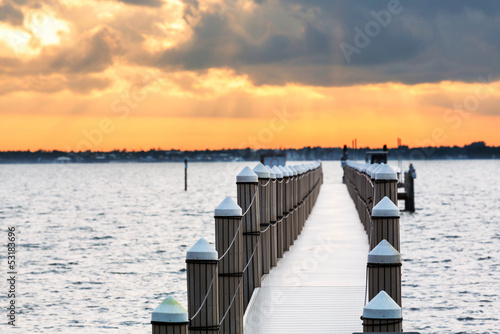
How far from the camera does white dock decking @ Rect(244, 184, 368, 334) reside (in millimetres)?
11016

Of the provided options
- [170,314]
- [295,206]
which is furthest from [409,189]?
[170,314]

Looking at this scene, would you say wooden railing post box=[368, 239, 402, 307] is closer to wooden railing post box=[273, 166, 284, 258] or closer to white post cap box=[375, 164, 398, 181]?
white post cap box=[375, 164, 398, 181]

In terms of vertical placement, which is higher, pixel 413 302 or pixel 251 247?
pixel 251 247

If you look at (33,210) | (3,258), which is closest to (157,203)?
(33,210)

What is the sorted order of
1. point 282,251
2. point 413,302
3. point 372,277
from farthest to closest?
point 413,302, point 282,251, point 372,277

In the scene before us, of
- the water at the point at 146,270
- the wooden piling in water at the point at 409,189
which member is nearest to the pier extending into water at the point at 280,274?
the water at the point at 146,270

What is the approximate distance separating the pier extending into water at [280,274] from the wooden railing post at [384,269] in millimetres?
11

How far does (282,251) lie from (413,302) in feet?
30.6

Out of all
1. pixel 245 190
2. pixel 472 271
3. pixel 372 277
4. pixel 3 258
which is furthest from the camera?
pixel 3 258

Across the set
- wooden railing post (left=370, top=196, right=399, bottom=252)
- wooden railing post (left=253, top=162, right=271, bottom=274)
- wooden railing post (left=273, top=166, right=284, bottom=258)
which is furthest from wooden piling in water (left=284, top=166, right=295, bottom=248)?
wooden railing post (left=370, top=196, right=399, bottom=252)

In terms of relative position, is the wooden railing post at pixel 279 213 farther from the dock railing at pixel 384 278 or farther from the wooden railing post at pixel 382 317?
the wooden railing post at pixel 382 317

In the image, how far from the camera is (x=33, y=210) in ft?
261

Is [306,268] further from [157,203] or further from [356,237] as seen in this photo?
[157,203]

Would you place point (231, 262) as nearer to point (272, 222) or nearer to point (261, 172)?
point (261, 172)
